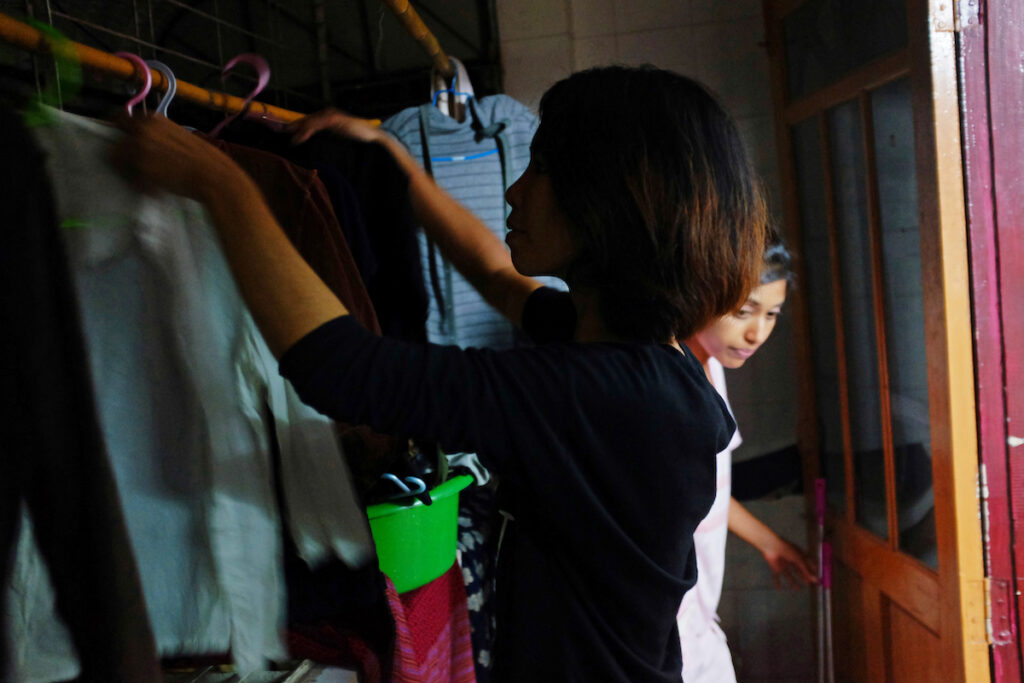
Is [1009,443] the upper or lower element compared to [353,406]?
lower

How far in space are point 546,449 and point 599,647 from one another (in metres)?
0.26

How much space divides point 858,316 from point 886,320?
0.44ft

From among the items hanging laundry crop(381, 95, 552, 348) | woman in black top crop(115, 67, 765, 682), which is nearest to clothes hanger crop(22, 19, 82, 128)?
woman in black top crop(115, 67, 765, 682)

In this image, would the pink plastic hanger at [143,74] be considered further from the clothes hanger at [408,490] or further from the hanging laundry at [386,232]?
the clothes hanger at [408,490]

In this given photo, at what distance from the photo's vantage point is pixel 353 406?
565 millimetres

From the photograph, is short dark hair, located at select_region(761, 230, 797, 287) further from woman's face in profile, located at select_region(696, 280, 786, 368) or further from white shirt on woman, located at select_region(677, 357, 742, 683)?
white shirt on woman, located at select_region(677, 357, 742, 683)

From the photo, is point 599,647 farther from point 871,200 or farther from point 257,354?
point 871,200

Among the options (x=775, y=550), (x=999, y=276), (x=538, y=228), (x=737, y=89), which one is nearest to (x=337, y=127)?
(x=538, y=228)

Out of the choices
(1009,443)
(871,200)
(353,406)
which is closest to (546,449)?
(353,406)

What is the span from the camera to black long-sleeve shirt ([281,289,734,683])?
58 centimetres

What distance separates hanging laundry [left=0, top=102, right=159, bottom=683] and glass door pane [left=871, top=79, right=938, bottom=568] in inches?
55.5

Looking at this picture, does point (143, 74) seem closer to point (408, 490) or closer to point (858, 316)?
point (408, 490)

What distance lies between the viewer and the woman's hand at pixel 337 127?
1017mm

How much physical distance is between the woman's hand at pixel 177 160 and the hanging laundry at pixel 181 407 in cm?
5
